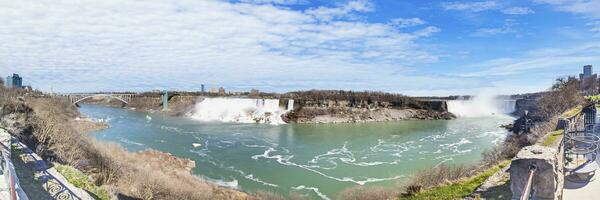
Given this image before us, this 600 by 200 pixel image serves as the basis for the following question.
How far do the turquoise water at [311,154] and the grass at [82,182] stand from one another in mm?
9015

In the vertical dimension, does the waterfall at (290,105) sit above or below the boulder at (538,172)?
below

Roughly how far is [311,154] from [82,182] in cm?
2006

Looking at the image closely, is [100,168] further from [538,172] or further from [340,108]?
[340,108]

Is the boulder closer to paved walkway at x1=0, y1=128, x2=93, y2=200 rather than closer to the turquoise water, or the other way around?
paved walkway at x1=0, y1=128, x2=93, y2=200

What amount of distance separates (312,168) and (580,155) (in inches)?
649

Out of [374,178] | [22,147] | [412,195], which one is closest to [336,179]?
[374,178]

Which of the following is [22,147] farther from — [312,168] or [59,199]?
[312,168]

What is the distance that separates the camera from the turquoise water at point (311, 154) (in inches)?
877

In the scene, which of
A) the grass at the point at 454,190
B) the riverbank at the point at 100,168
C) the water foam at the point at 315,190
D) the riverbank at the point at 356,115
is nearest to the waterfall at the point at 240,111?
the riverbank at the point at 356,115

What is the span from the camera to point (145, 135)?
140ft

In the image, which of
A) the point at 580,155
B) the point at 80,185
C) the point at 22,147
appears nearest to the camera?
the point at 580,155

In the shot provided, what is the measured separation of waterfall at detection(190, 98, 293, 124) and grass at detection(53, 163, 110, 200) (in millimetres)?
48527

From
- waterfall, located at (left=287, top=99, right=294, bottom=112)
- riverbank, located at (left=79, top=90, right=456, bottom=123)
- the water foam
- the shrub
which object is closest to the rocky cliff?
riverbank, located at (left=79, top=90, right=456, bottom=123)

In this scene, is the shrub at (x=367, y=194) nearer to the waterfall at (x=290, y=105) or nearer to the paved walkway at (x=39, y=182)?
the paved walkway at (x=39, y=182)
